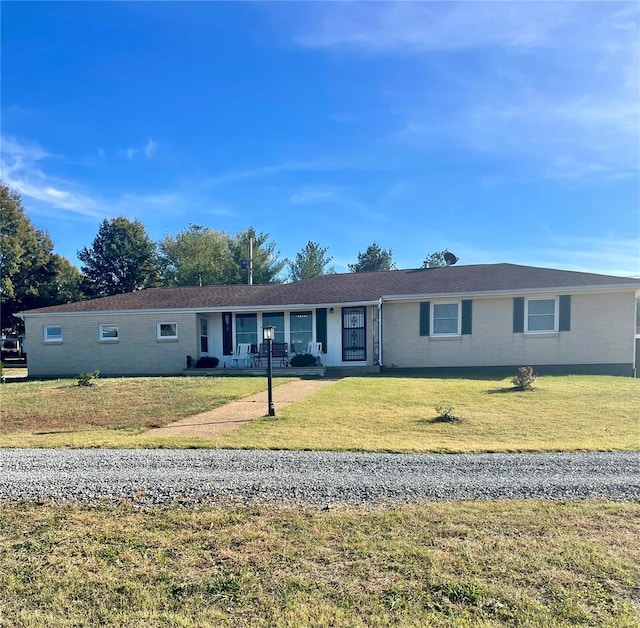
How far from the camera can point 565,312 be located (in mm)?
15523

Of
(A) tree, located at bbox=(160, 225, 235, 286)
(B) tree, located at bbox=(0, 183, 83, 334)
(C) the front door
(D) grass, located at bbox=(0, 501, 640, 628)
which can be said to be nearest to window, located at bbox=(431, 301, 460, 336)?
(C) the front door

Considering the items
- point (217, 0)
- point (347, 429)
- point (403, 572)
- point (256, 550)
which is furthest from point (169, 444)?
point (217, 0)

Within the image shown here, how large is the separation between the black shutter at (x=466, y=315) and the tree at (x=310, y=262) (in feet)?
106

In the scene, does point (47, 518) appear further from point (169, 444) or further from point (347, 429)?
point (347, 429)

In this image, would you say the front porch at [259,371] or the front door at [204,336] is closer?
the front porch at [259,371]

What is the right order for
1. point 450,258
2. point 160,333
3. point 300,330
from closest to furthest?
point 300,330 → point 160,333 → point 450,258

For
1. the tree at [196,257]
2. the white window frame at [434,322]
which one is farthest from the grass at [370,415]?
the tree at [196,257]

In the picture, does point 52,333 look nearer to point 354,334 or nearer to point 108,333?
point 108,333

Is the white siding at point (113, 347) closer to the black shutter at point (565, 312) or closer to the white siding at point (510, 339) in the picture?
the white siding at point (510, 339)

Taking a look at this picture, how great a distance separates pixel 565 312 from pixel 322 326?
9.00 m

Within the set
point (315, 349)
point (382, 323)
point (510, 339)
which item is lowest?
point (315, 349)

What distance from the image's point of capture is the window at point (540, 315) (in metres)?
15.8

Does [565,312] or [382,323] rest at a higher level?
[565,312]

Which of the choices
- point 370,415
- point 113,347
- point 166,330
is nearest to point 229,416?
point 370,415
